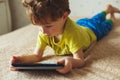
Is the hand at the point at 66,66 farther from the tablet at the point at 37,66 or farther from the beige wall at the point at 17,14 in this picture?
the beige wall at the point at 17,14

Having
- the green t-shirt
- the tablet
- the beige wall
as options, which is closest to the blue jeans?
the green t-shirt

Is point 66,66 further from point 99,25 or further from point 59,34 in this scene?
point 99,25

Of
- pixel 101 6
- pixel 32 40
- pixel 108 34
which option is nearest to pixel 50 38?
pixel 32 40

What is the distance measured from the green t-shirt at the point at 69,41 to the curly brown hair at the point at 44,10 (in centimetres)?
11

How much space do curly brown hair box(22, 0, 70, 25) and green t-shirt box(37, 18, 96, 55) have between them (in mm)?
106

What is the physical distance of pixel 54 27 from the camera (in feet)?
2.85

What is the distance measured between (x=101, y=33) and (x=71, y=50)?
31cm

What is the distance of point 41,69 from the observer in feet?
2.65

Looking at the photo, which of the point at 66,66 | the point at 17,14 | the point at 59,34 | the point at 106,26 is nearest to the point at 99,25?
the point at 106,26

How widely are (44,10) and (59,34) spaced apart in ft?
0.54

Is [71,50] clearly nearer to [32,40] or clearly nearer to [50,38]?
[50,38]

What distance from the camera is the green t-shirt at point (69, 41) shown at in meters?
0.91

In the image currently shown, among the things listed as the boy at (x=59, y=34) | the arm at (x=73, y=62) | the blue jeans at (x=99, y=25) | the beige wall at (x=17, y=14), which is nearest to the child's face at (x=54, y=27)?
the boy at (x=59, y=34)

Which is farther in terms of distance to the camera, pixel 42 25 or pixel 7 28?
pixel 7 28
